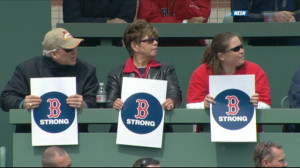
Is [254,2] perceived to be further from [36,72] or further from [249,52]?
[36,72]

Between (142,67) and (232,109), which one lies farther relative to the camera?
(142,67)

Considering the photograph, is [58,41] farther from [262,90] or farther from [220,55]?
[262,90]

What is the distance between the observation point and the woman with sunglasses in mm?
8227

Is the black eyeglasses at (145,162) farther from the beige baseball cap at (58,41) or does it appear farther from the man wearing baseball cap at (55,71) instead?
the beige baseball cap at (58,41)

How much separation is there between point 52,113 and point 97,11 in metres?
2.31

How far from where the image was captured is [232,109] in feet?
26.4

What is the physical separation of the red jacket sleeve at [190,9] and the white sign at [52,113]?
2.53 metres

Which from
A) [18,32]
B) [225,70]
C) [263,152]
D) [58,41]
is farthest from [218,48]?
[18,32]

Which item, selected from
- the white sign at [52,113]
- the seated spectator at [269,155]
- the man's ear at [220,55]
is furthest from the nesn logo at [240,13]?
the seated spectator at [269,155]

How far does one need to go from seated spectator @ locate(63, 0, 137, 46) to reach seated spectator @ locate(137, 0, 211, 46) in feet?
0.52

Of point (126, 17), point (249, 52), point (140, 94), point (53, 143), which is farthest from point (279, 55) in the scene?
point (53, 143)

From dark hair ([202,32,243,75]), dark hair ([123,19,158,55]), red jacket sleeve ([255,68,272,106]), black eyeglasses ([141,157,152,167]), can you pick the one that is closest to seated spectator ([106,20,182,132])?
dark hair ([123,19,158,55])

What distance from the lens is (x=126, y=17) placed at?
1016 centimetres

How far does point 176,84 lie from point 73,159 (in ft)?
3.77
